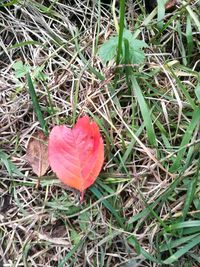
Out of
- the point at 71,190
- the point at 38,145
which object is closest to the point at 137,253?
the point at 71,190

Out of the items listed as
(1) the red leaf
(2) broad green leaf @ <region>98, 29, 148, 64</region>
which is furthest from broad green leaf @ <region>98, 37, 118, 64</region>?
(1) the red leaf

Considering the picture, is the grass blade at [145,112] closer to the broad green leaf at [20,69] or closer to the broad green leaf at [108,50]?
the broad green leaf at [108,50]

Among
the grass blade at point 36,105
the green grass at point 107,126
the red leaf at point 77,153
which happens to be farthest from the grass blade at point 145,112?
the grass blade at point 36,105

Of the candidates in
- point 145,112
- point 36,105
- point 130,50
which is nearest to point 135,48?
point 130,50

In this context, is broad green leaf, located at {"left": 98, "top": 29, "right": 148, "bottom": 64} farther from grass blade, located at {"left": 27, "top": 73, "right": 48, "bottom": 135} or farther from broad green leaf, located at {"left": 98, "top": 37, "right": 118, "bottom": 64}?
grass blade, located at {"left": 27, "top": 73, "right": 48, "bottom": 135}

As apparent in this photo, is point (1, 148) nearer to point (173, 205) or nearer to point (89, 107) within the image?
point (89, 107)
